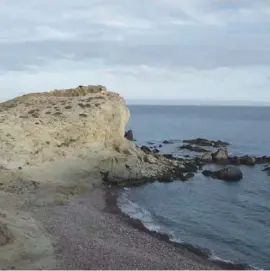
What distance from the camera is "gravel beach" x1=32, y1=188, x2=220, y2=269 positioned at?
71.7 ft

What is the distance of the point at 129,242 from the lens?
2589 centimetres

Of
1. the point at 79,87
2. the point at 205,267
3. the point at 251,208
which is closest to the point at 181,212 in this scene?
the point at 251,208

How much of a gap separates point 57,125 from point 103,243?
22.8m

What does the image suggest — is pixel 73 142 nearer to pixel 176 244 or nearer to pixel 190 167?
pixel 190 167

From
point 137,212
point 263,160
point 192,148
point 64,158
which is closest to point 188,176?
point 64,158

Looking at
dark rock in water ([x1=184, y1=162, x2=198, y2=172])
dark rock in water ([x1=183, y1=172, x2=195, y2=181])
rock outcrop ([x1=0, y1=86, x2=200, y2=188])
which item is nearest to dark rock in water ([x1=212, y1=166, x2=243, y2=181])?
dark rock in water ([x1=183, y1=172, x2=195, y2=181])

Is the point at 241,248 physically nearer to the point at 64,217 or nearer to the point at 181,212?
the point at 181,212

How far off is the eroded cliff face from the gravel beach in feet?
34.7

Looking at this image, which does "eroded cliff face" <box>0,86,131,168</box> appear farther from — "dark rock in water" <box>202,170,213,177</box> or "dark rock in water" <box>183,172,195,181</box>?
"dark rock in water" <box>202,170,213,177</box>

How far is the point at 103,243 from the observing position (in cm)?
2481

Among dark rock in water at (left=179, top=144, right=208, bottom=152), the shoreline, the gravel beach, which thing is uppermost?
dark rock in water at (left=179, top=144, right=208, bottom=152)

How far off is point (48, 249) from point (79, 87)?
37.6 metres

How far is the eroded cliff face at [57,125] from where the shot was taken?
136 feet

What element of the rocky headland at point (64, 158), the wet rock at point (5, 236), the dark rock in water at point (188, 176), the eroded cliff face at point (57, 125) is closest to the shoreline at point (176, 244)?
the rocky headland at point (64, 158)
